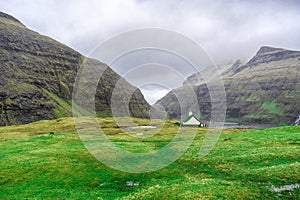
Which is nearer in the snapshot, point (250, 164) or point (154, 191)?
point (154, 191)

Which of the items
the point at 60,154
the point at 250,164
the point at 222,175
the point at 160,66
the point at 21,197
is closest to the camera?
the point at 21,197

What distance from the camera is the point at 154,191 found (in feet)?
86.5

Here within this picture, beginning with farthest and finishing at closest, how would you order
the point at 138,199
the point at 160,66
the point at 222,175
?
the point at 160,66, the point at 222,175, the point at 138,199

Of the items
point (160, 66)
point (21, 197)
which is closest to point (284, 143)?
point (160, 66)

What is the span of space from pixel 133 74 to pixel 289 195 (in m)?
23.2

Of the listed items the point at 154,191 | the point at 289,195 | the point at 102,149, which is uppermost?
the point at 102,149

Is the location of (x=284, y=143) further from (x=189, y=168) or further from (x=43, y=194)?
(x=43, y=194)

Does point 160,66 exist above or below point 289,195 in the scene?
above

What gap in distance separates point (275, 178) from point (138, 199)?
14099mm

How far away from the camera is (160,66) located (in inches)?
1454

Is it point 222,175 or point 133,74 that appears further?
point 133,74

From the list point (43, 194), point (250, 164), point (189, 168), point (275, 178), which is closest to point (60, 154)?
point (43, 194)

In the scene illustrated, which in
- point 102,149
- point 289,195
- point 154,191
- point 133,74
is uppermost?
point 133,74

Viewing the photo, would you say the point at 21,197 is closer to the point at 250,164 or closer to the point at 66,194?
the point at 66,194
